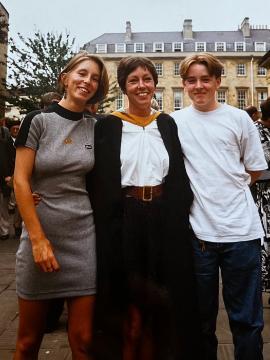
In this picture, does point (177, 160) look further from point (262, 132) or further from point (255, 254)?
point (262, 132)

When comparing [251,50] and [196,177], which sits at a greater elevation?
[251,50]

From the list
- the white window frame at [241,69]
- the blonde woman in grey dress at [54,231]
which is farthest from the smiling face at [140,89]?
the white window frame at [241,69]

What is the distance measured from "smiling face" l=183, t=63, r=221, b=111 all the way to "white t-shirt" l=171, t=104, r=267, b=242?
0.06 m

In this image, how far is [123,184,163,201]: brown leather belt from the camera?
212 cm

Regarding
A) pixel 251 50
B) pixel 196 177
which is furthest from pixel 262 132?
pixel 251 50

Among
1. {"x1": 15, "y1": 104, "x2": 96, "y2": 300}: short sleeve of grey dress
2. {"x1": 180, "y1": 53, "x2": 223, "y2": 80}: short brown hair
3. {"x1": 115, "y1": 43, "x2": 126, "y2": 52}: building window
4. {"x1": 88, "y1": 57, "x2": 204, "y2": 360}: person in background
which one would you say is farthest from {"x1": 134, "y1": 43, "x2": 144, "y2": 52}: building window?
{"x1": 15, "y1": 104, "x2": 96, "y2": 300}: short sleeve of grey dress

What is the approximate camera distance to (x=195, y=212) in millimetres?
2273

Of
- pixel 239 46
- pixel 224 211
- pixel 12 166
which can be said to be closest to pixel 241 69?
pixel 239 46

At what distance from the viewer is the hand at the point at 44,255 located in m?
1.93

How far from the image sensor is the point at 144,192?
2119mm

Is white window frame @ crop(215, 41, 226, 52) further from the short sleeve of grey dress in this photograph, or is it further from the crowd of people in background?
the short sleeve of grey dress

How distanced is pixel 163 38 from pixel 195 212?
2382 inches

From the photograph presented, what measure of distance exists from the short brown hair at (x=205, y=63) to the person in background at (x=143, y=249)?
457 millimetres

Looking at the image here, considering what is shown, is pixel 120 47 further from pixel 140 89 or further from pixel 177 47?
pixel 140 89
